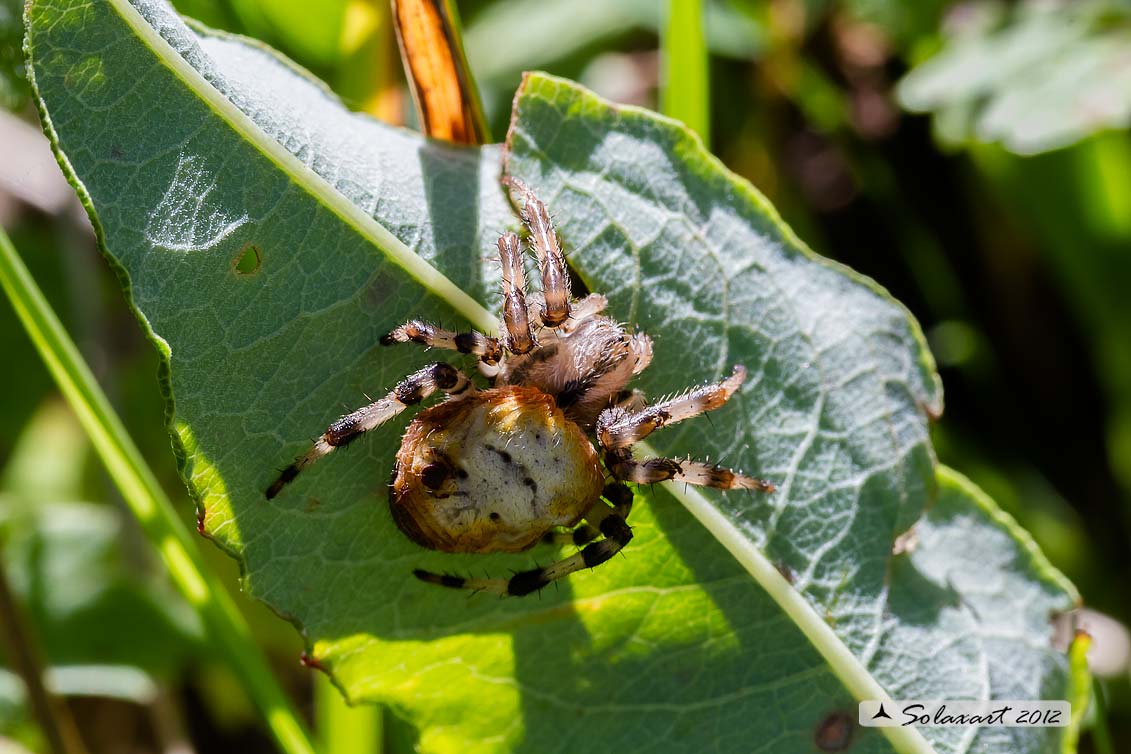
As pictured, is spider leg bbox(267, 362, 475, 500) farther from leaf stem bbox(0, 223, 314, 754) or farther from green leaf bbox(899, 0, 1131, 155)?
green leaf bbox(899, 0, 1131, 155)

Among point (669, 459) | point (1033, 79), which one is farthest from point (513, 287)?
point (1033, 79)

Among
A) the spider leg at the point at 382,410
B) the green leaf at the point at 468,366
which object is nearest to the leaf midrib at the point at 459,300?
the green leaf at the point at 468,366

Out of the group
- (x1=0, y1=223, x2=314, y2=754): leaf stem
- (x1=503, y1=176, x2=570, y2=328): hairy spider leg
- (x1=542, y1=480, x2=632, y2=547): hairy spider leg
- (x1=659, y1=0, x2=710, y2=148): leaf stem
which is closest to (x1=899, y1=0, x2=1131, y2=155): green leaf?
(x1=659, y1=0, x2=710, y2=148): leaf stem

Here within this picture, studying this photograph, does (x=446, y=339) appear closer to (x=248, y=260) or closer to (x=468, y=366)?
(x=468, y=366)

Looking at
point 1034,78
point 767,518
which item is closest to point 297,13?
point 767,518

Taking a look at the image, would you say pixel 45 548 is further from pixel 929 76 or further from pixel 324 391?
pixel 929 76
